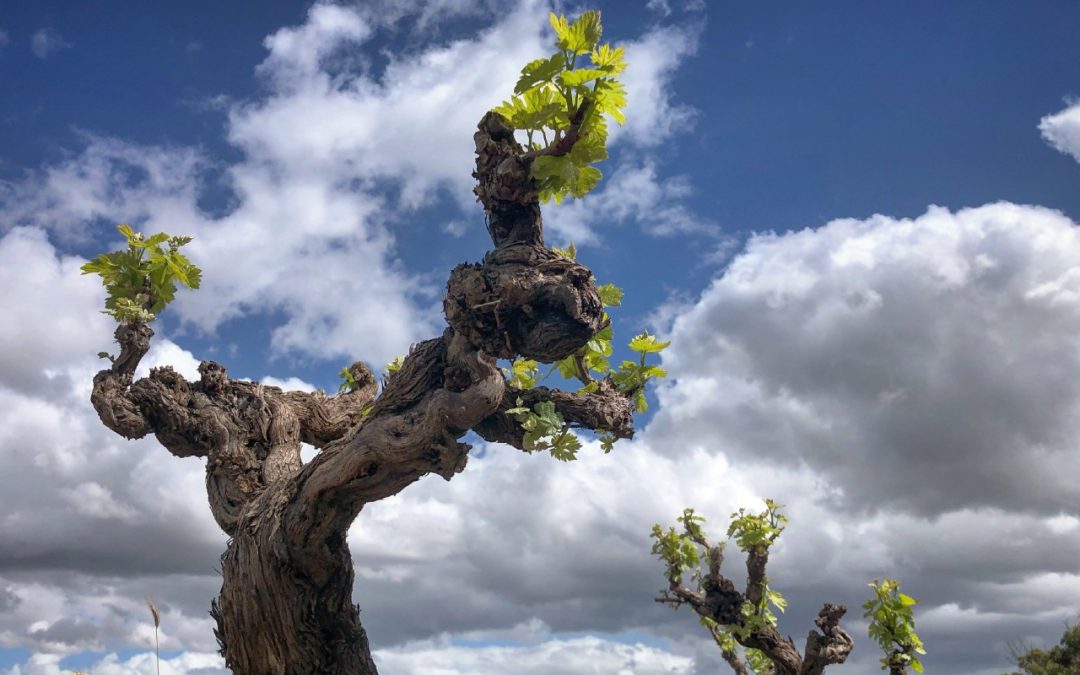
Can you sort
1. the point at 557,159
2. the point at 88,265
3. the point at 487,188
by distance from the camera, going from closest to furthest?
1. the point at 557,159
2. the point at 487,188
3. the point at 88,265

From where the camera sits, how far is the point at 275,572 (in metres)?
6.32

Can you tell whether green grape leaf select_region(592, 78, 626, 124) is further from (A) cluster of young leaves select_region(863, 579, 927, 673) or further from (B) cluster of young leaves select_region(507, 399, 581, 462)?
(A) cluster of young leaves select_region(863, 579, 927, 673)

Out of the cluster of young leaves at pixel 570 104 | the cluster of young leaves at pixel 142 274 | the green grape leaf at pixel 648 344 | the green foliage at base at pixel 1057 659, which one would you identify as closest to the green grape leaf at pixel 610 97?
the cluster of young leaves at pixel 570 104

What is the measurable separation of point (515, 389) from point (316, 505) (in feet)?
5.95

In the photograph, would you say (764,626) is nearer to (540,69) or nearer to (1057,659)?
(540,69)

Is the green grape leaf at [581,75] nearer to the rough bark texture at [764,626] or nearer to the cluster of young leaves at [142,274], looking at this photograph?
Result: the cluster of young leaves at [142,274]

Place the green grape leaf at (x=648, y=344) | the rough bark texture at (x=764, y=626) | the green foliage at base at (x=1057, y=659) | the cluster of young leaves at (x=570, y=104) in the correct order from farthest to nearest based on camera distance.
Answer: the green foliage at base at (x=1057, y=659) < the rough bark texture at (x=764, y=626) < the green grape leaf at (x=648, y=344) < the cluster of young leaves at (x=570, y=104)

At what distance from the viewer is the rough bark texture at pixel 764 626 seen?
922 centimetres

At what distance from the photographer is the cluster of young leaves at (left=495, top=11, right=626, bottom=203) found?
5203 mm

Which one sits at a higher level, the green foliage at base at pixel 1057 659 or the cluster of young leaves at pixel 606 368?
the cluster of young leaves at pixel 606 368

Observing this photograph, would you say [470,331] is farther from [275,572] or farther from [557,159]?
[275,572]

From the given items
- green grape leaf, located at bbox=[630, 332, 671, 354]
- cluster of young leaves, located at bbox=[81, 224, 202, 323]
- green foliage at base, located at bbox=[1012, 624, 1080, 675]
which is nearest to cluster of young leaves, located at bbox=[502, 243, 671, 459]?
green grape leaf, located at bbox=[630, 332, 671, 354]

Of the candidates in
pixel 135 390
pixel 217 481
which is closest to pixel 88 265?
pixel 135 390

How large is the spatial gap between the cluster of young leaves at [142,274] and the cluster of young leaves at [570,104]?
3.92 m
